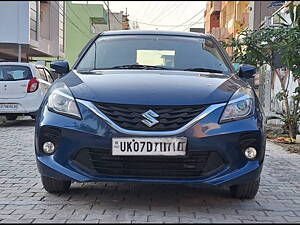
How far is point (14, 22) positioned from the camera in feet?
70.2

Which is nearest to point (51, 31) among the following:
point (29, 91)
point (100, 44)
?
point (29, 91)

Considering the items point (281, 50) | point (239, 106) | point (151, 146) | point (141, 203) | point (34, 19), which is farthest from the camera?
point (34, 19)

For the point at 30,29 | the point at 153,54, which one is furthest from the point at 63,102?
the point at 30,29

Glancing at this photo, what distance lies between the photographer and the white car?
11.5 metres

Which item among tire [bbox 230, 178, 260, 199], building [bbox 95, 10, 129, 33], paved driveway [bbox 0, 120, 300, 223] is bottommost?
paved driveway [bbox 0, 120, 300, 223]

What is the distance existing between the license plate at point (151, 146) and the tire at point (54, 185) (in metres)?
0.94

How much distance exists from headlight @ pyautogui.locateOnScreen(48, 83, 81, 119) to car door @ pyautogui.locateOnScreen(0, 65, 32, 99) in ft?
24.4

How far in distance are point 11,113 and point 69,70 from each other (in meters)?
6.81

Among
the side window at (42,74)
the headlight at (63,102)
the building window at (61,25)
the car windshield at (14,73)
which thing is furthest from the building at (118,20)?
the headlight at (63,102)

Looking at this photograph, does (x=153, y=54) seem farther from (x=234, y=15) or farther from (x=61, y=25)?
(x=234, y=15)

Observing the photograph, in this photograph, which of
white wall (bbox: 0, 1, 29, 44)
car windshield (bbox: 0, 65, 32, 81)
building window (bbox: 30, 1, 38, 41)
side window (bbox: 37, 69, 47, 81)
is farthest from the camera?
building window (bbox: 30, 1, 38, 41)

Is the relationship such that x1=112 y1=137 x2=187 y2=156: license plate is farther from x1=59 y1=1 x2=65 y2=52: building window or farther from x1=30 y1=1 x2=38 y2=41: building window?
x1=59 y1=1 x2=65 y2=52: building window

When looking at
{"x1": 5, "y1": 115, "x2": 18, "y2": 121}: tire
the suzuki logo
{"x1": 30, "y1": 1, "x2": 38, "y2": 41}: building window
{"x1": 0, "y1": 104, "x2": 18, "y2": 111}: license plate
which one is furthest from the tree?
{"x1": 30, "y1": 1, "x2": 38, "y2": 41}: building window

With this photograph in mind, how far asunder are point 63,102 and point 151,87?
2.44 feet
